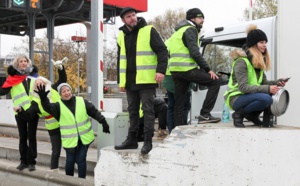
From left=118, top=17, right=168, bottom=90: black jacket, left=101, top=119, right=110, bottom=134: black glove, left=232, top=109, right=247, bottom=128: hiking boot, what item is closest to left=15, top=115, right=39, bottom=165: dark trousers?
left=101, top=119, right=110, bottom=134: black glove

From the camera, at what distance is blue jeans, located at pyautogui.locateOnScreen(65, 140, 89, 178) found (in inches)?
234

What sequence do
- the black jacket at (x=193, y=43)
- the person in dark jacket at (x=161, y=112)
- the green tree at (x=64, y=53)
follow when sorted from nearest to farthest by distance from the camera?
the black jacket at (x=193, y=43), the person in dark jacket at (x=161, y=112), the green tree at (x=64, y=53)

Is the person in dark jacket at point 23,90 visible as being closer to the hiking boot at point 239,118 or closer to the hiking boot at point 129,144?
the hiking boot at point 129,144

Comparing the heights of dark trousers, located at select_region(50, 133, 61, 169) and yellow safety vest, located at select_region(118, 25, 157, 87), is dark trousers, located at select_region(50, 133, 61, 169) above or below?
below

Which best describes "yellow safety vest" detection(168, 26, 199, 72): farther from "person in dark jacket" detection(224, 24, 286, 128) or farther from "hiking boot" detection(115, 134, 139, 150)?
"hiking boot" detection(115, 134, 139, 150)

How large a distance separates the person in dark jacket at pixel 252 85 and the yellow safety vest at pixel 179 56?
34.4 inches

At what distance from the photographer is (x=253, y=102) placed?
4.32 meters

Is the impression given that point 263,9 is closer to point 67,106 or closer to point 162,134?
point 162,134

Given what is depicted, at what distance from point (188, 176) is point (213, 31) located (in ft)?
13.5

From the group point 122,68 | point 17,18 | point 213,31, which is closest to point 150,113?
point 122,68

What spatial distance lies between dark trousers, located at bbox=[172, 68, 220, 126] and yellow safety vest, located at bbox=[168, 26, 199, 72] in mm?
64

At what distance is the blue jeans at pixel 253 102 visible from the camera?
4250 mm

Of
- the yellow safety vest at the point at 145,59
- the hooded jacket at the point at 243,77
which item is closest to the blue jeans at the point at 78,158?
the yellow safety vest at the point at 145,59

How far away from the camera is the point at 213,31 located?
25.7ft
